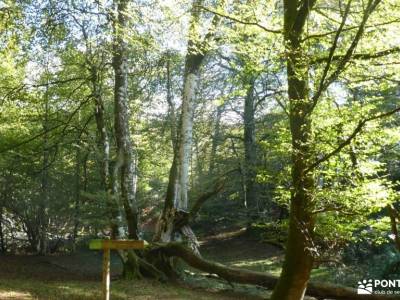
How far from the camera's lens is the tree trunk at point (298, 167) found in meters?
4.76

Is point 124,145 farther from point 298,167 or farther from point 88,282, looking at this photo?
point 298,167

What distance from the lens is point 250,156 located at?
17.0 metres

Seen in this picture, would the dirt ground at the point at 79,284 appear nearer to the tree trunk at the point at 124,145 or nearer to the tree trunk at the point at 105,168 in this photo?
the tree trunk at the point at 105,168

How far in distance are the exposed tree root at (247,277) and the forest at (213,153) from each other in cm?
3

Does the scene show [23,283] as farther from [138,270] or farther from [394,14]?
[394,14]

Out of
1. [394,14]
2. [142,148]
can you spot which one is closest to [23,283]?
[394,14]

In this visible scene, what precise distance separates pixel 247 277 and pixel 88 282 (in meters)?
3.51

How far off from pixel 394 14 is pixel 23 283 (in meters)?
8.30

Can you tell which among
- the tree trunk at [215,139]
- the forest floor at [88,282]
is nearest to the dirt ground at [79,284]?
the forest floor at [88,282]

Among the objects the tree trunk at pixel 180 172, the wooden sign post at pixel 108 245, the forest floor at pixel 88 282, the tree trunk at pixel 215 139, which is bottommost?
the forest floor at pixel 88 282

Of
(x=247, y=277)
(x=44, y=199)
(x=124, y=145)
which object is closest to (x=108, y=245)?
(x=247, y=277)

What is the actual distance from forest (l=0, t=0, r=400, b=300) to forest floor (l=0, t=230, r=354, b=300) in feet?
0.20

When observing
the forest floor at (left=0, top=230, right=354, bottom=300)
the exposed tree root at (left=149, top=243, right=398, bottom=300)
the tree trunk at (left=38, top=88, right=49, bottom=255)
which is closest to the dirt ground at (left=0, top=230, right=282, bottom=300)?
the forest floor at (left=0, top=230, right=354, bottom=300)

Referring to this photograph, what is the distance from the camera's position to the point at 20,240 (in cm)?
1514
